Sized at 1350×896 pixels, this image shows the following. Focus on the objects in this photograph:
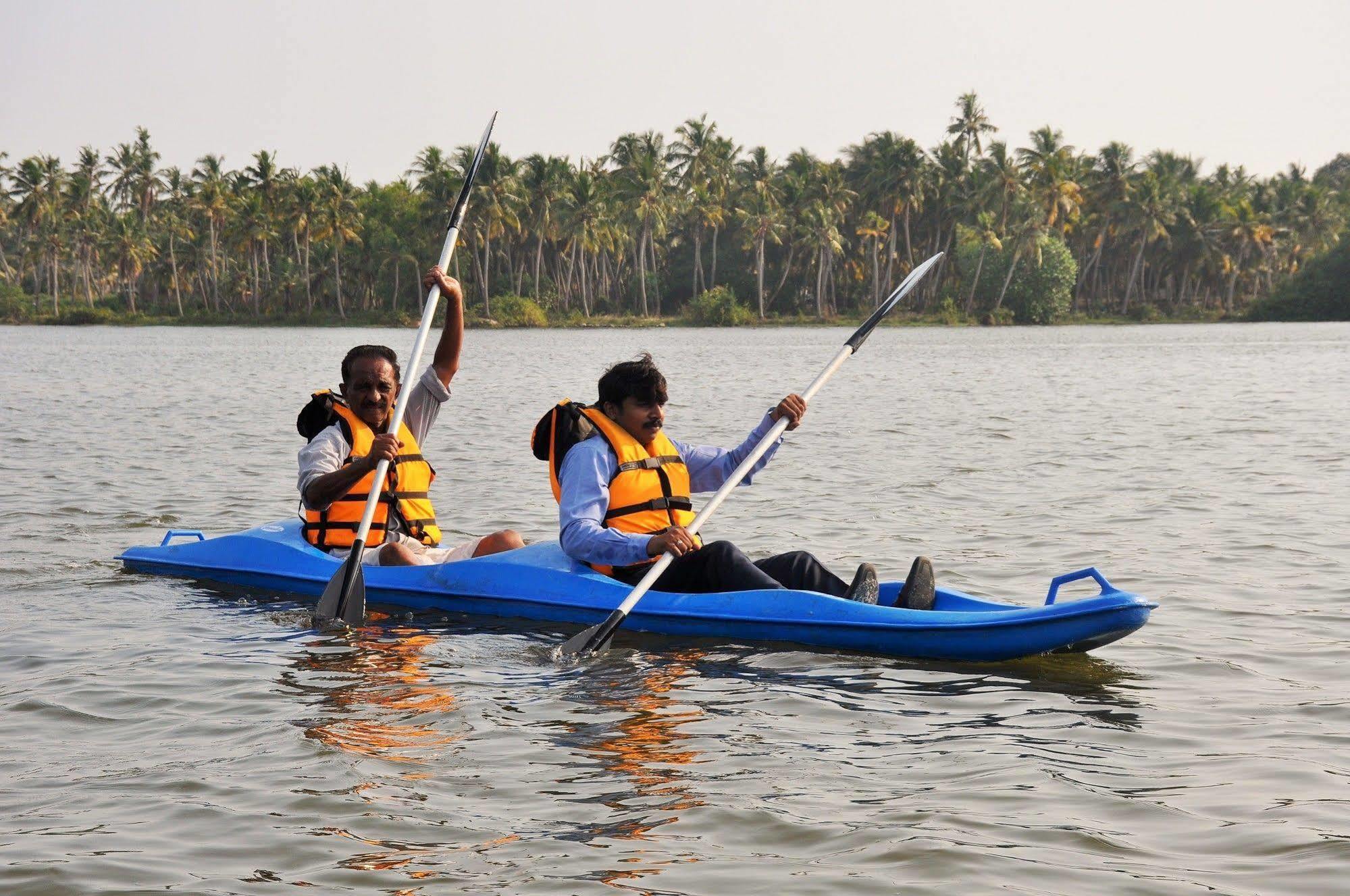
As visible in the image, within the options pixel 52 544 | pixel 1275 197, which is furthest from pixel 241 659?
pixel 1275 197

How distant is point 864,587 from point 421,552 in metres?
2.12

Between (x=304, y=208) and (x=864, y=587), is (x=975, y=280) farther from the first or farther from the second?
(x=864, y=587)

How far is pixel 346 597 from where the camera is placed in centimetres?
612

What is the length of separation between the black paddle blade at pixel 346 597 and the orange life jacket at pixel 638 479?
100cm

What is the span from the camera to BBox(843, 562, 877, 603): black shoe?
→ 564 cm

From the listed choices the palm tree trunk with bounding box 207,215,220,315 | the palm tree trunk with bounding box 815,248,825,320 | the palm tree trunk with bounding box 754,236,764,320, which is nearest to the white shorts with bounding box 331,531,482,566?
the palm tree trunk with bounding box 754,236,764,320

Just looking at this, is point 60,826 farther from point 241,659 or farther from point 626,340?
point 626,340

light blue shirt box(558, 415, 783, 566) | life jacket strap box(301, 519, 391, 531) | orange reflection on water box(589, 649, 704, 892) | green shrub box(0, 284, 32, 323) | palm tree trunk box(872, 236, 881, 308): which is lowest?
orange reflection on water box(589, 649, 704, 892)

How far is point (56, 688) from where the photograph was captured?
17.0 feet

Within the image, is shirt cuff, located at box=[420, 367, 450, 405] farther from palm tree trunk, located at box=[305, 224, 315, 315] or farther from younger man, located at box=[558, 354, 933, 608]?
palm tree trunk, located at box=[305, 224, 315, 315]

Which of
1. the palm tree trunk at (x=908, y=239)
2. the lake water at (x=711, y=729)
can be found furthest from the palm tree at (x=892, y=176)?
the lake water at (x=711, y=729)

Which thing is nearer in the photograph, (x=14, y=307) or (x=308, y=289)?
(x=308, y=289)

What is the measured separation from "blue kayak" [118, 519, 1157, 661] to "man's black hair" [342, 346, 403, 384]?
867mm

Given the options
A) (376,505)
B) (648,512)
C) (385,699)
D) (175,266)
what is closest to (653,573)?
(648,512)
